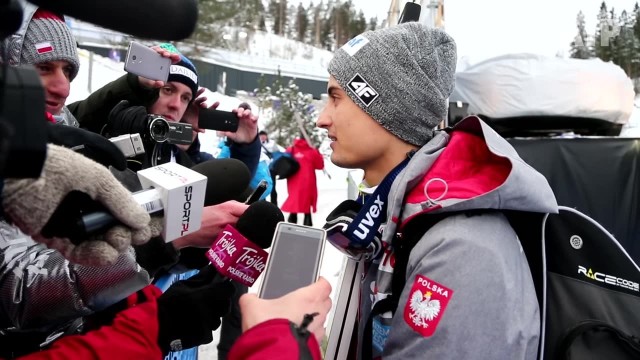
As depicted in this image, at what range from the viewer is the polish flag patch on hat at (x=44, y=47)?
1870 mm

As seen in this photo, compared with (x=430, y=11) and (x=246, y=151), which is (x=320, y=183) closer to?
(x=430, y=11)

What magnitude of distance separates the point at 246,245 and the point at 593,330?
988 millimetres

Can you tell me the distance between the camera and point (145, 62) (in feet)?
6.89

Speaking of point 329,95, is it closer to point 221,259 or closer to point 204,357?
point 221,259

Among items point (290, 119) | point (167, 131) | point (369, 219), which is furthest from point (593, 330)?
point (290, 119)

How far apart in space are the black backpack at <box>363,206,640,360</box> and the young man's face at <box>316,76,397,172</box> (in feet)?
1.51

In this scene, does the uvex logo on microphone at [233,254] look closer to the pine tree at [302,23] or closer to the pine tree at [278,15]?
the pine tree at [278,15]

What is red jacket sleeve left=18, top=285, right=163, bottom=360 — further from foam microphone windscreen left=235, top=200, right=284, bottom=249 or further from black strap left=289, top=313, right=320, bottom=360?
black strap left=289, top=313, right=320, bottom=360

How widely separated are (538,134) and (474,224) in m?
5.03

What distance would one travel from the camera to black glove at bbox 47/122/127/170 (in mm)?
838

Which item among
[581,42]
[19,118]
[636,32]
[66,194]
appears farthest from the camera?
[636,32]

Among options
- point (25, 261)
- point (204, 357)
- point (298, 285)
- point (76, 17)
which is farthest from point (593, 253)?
point (204, 357)

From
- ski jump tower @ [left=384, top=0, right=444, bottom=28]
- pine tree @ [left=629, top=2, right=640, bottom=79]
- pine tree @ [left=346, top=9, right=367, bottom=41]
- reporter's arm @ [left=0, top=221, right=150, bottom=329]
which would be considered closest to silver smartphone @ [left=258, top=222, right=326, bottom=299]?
reporter's arm @ [left=0, top=221, right=150, bottom=329]

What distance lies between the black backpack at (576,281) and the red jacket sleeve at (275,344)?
1.45 ft
